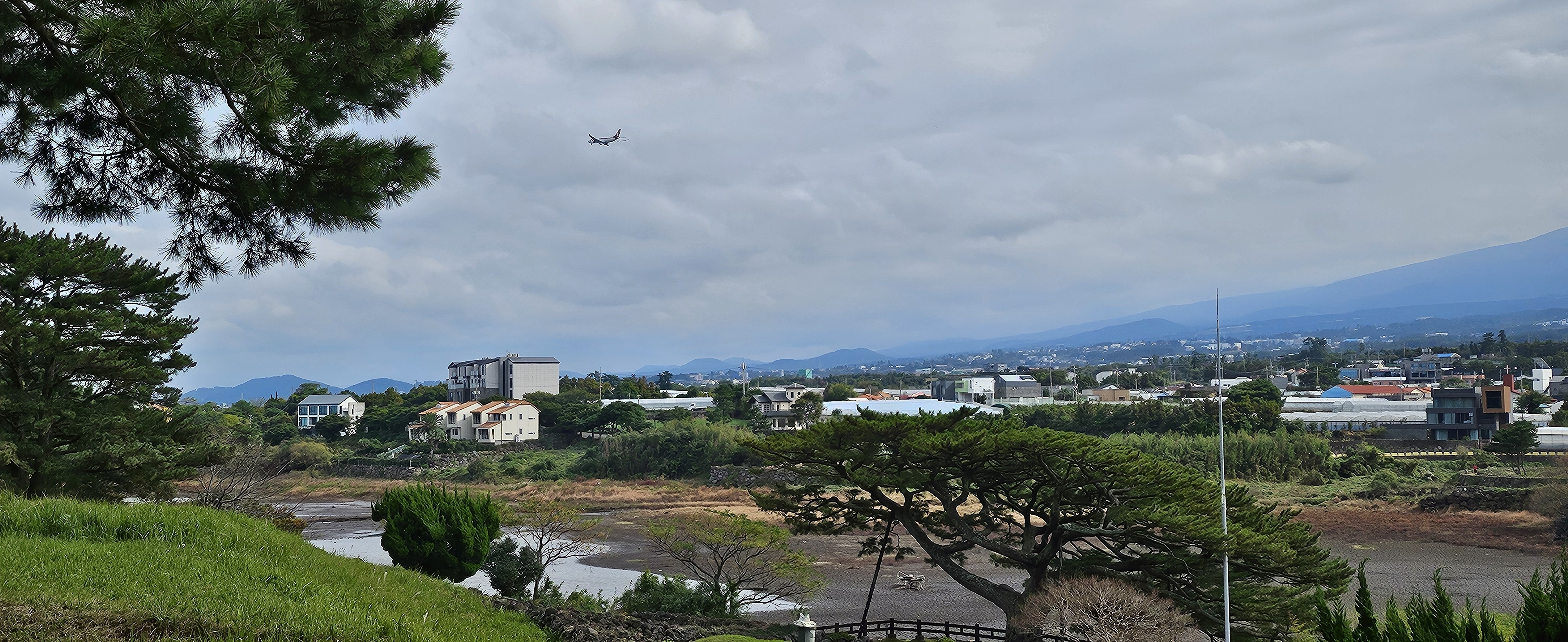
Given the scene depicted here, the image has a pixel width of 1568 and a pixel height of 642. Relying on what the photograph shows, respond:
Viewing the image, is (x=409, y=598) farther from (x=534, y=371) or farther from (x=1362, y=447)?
(x=534, y=371)


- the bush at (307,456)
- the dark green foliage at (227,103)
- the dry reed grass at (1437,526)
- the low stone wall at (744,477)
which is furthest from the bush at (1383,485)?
the bush at (307,456)

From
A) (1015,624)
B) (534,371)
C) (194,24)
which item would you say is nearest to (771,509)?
(1015,624)

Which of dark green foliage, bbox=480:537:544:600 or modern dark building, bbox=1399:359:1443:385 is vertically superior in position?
dark green foliage, bbox=480:537:544:600

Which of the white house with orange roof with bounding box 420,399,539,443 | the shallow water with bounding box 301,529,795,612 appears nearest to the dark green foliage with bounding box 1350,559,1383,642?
the shallow water with bounding box 301,529,795,612

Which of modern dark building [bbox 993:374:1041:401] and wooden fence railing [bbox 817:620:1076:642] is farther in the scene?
modern dark building [bbox 993:374:1041:401]

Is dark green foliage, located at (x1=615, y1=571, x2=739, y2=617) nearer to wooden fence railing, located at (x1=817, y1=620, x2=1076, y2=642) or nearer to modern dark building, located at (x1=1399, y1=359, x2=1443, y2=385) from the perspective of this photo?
wooden fence railing, located at (x1=817, y1=620, x2=1076, y2=642)
